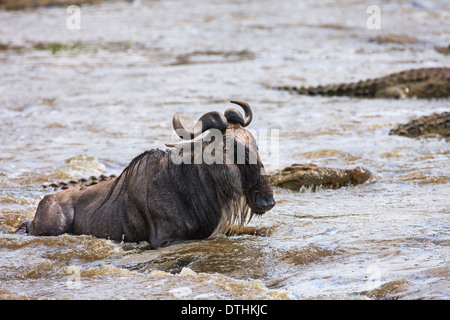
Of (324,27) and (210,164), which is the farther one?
(324,27)

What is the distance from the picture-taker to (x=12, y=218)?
7.74m

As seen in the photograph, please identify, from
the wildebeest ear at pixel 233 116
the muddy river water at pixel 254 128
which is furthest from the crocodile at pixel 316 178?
the wildebeest ear at pixel 233 116

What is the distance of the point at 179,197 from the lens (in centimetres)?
645

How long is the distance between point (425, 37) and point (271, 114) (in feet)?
35.3

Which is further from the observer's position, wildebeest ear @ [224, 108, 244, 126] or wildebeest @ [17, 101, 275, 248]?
wildebeest ear @ [224, 108, 244, 126]

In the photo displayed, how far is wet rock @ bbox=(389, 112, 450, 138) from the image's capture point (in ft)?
35.8

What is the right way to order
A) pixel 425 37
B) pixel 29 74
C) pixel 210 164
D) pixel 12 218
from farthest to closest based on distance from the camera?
pixel 425 37 → pixel 29 74 → pixel 12 218 → pixel 210 164

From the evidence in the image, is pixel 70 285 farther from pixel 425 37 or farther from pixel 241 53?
pixel 425 37

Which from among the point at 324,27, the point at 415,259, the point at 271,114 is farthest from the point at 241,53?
the point at 415,259

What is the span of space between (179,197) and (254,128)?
6.05 metres

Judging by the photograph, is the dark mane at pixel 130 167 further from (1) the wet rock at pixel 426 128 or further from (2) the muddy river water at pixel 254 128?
(1) the wet rock at pixel 426 128

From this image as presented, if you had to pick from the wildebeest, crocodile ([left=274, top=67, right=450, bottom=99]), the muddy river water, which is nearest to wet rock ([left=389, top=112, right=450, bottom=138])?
the muddy river water

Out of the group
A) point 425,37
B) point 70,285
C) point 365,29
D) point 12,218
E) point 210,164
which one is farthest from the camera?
point 365,29

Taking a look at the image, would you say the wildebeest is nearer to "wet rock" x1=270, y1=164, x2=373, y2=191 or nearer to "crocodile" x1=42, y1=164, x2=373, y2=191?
"crocodile" x1=42, y1=164, x2=373, y2=191
